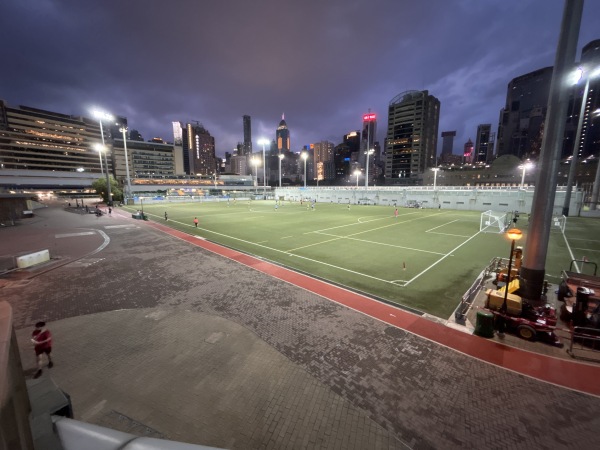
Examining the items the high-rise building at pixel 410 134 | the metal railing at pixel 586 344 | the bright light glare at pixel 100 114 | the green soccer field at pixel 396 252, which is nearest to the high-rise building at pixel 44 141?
the bright light glare at pixel 100 114

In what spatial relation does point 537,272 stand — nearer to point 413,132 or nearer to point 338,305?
point 338,305

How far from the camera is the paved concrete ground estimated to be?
210 inches

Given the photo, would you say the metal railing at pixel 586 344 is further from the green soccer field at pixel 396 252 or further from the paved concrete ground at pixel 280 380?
the green soccer field at pixel 396 252

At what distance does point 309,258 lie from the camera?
18.1 meters

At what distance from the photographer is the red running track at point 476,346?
22.8ft

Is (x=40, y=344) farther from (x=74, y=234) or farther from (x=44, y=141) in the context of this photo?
(x=44, y=141)

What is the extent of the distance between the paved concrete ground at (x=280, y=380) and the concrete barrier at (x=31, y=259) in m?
4.87

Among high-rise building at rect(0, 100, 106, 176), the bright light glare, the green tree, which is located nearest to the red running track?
the bright light glare

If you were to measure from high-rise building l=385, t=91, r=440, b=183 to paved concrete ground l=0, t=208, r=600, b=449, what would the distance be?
144 m

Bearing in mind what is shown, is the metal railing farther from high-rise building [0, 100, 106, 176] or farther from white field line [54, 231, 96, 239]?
high-rise building [0, 100, 106, 176]

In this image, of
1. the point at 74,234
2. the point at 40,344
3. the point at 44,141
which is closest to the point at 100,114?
the point at 74,234

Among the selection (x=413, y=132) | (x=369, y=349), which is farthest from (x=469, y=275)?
(x=413, y=132)

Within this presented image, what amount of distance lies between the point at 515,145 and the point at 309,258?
256 m

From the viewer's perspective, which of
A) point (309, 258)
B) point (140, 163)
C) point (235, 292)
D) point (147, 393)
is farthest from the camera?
point (140, 163)
